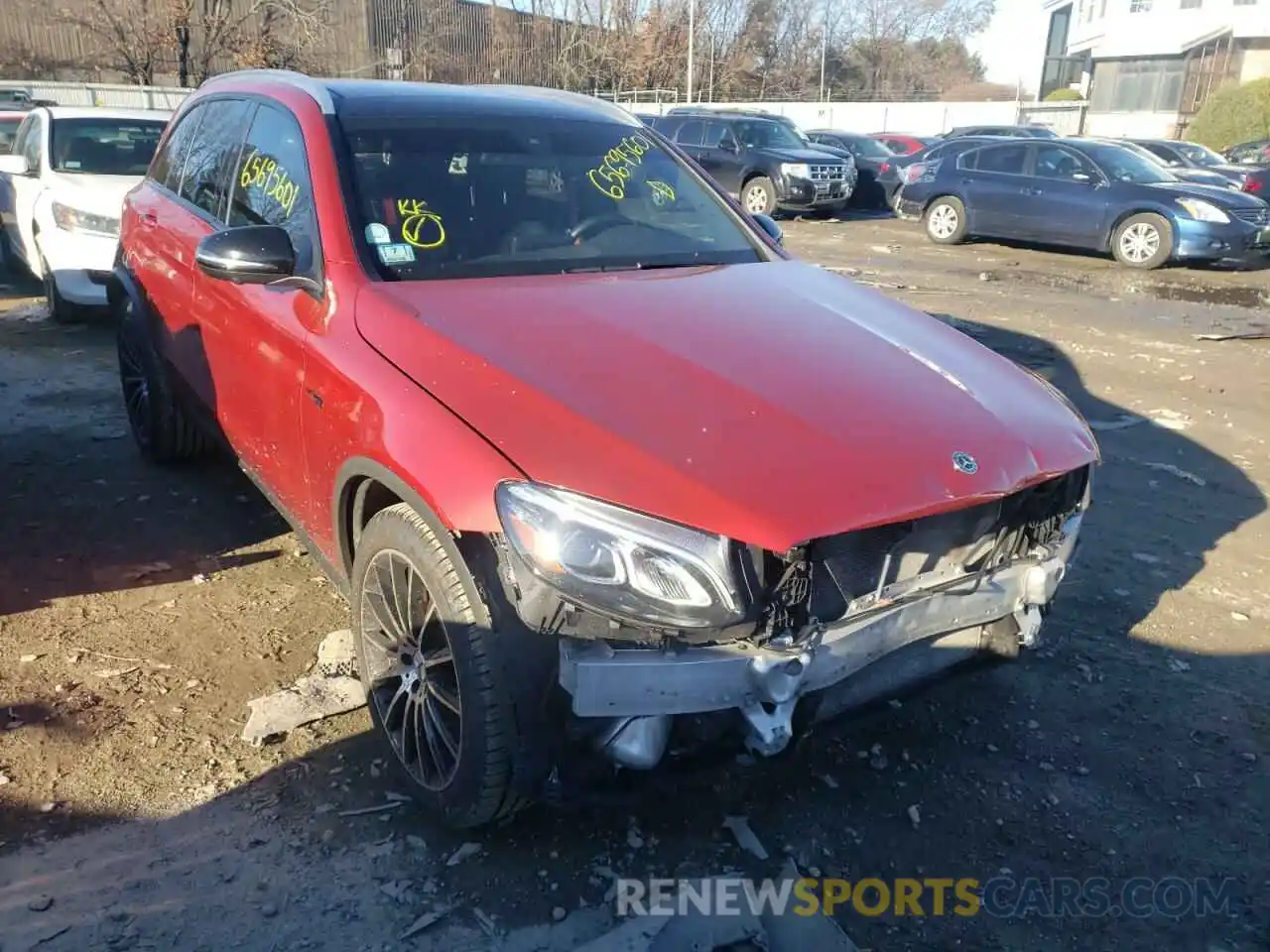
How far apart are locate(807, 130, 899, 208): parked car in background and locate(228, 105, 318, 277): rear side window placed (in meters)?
16.6

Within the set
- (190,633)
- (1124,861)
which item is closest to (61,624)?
(190,633)

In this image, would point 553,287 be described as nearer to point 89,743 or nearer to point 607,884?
point 607,884

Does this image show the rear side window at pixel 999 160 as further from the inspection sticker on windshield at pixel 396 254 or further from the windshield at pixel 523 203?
the inspection sticker on windshield at pixel 396 254

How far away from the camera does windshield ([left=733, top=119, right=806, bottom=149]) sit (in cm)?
1800

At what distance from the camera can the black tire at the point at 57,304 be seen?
8258mm

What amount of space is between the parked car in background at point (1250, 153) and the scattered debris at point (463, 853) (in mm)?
25293

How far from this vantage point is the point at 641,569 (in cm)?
218

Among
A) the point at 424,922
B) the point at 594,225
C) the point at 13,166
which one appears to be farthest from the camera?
the point at 13,166

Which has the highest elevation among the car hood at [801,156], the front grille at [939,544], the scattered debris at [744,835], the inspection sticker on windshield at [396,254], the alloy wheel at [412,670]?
the car hood at [801,156]

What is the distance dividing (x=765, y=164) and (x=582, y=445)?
16.2 meters

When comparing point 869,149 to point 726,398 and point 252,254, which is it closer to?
point 252,254

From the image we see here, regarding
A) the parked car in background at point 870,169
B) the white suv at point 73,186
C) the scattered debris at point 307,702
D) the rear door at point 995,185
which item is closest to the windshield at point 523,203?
the scattered debris at point 307,702

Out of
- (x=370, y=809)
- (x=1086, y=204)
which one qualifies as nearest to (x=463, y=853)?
(x=370, y=809)

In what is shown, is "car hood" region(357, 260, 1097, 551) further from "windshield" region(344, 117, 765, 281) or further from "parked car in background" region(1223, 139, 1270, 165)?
"parked car in background" region(1223, 139, 1270, 165)
